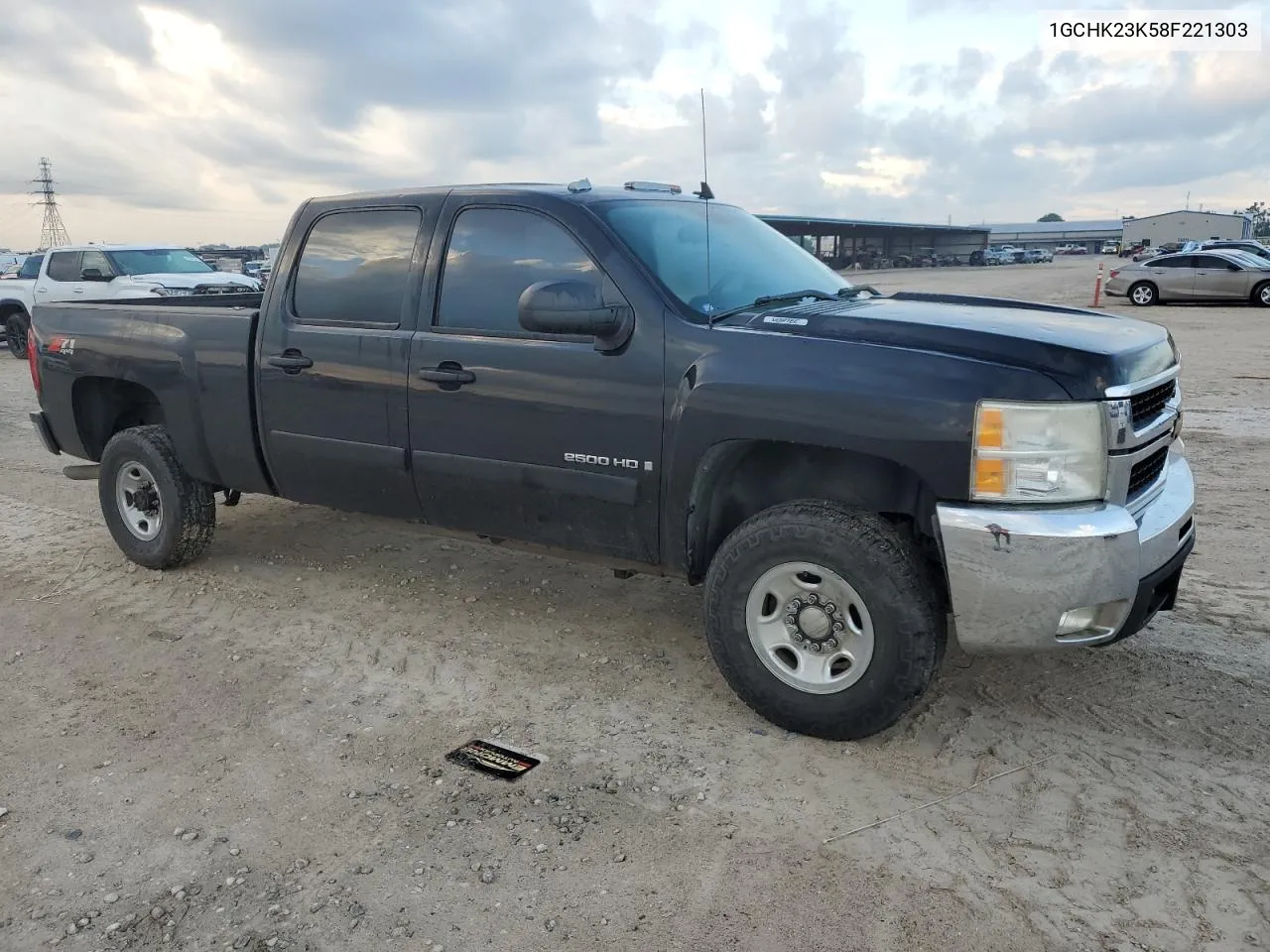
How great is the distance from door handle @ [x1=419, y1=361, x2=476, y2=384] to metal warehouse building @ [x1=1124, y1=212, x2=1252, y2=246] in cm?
9127

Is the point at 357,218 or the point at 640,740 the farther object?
the point at 357,218

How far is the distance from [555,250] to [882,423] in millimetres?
1520

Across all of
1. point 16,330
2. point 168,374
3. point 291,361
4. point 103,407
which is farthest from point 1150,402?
point 16,330

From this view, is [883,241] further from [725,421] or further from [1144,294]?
[725,421]

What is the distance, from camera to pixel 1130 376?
3.14 m

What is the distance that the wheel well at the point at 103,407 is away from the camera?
5645 millimetres

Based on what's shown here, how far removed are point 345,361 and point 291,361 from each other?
0.34 meters

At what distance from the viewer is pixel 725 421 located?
344 centimetres

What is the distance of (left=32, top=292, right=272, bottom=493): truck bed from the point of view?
4.79 m

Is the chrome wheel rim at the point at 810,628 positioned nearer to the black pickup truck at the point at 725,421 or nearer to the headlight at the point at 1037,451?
the black pickup truck at the point at 725,421

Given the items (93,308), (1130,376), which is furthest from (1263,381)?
(93,308)

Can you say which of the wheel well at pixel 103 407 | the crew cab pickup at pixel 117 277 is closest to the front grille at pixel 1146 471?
the wheel well at pixel 103 407

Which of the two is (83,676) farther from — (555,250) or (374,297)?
(555,250)

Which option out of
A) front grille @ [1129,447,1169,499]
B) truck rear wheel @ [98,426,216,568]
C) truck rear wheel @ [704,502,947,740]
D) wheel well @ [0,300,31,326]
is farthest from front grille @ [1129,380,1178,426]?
wheel well @ [0,300,31,326]
